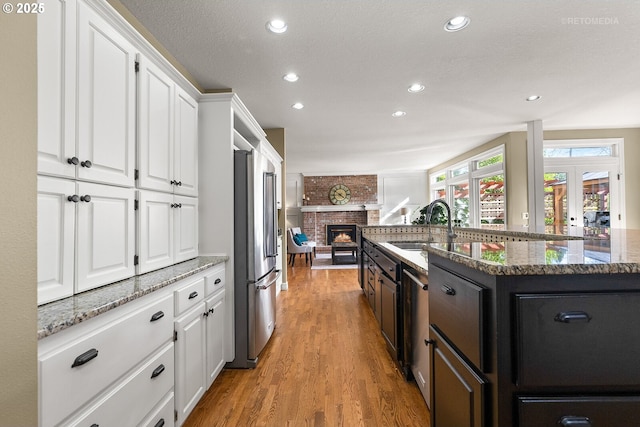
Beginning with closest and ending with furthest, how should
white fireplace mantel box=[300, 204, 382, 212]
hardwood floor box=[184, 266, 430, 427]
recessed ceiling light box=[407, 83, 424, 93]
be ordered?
hardwood floor box=[184, 266, 430, 427]
recessed ceiling light box=[407, 83, 424, 93]
white fireplace mantel box=[300, 204, 382, 212]

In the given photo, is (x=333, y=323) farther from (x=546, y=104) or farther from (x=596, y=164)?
(x=596, y=164)

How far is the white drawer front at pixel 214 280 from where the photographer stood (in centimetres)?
180

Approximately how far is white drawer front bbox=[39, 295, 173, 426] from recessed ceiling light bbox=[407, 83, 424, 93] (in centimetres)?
293

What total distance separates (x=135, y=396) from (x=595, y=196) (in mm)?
6766

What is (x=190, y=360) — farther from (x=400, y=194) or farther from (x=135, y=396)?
(x=400, y=194)

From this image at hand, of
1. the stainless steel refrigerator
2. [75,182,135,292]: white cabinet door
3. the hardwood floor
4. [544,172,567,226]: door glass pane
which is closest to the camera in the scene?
[75,182,135,292]: white cabinet door

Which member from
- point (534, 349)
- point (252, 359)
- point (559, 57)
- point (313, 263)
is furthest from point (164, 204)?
point (313, 263)

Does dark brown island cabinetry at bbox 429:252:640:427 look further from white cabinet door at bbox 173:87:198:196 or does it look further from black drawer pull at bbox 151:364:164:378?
white cabinet door at bbox 173:87:198:196

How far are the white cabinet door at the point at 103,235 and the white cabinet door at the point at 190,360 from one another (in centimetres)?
40

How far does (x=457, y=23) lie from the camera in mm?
1933

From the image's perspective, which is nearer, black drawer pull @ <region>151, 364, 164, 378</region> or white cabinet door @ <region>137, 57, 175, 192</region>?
black drawer pull @ <region>151, 364, 164, 378</region>

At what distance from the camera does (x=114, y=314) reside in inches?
40.9

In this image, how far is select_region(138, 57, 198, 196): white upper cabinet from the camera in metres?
1.54

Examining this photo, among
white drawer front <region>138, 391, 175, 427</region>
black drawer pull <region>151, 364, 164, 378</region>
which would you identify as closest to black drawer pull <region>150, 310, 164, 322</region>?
black drawer pull <region>151, 364, 164, 378</region>
